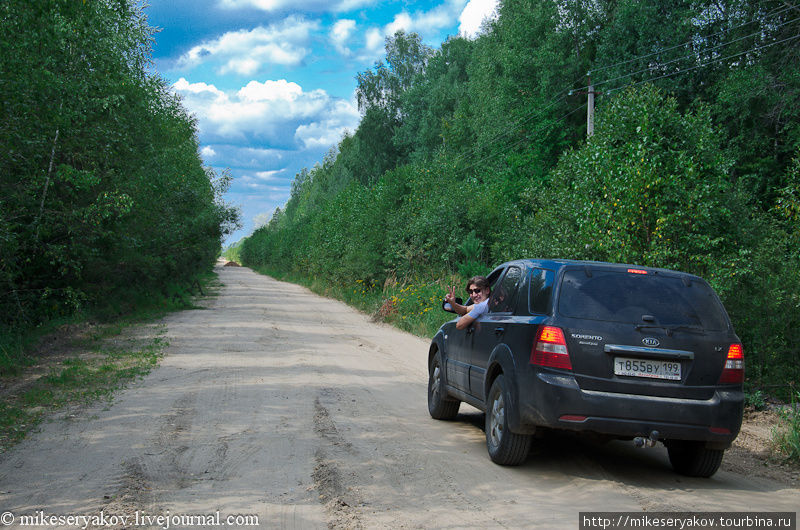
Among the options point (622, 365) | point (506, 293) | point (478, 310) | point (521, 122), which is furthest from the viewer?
point (521, 122)

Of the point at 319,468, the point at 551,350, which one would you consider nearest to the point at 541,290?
the point at 551,350

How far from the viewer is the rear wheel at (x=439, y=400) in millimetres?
8086

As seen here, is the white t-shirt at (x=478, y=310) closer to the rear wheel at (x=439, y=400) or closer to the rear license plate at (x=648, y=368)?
the rear wheel at (x=439, y=400)

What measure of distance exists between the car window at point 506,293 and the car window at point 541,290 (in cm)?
35

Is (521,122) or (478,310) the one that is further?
(521,122)

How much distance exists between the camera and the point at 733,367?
564 cm

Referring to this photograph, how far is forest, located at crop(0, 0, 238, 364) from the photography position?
37.1 feet

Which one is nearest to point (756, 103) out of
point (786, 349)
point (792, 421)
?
point (786, 349)

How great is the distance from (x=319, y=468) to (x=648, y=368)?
9.41 feet

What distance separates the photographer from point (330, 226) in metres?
45.3

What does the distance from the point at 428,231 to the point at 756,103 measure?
1418 centimetres

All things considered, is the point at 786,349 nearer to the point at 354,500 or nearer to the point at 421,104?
the point at 354,500

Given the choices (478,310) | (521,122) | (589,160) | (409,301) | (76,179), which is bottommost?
(409,301)

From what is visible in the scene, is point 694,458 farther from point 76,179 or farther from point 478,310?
point 76,179
